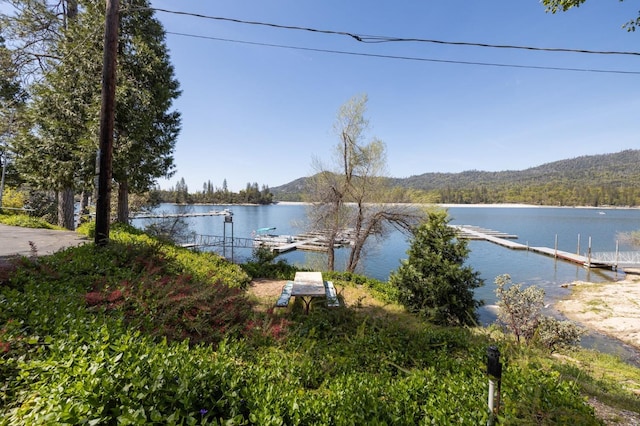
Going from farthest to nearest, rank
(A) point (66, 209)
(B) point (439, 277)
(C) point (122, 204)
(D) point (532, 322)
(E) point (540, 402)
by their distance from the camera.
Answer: (A) point (66, 209), (C) point (122, 204), (B) point (439, 277), (D) point (532, 322), (E) point (540, 402)

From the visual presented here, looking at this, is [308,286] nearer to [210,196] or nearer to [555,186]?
[210,196]

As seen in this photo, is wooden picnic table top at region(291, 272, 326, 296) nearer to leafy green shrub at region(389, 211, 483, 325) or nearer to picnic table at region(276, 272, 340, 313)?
picnic table at region(276, 272, 340, 313)

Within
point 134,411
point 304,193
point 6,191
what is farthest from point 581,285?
point 6,191

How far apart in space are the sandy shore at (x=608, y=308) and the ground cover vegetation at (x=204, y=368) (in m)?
10.9

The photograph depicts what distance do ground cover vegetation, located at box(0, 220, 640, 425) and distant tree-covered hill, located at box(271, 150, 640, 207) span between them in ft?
38.4

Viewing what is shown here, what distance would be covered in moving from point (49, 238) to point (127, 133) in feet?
13.4

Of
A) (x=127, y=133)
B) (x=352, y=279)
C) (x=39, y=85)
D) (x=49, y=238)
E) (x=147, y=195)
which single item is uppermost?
(x=39, y=85)

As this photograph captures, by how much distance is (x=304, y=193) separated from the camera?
1603cm

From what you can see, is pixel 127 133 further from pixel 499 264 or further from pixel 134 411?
pixel 499 264

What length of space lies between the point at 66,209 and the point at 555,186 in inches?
5954

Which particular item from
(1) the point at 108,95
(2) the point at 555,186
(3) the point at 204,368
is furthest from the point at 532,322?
(2) the point at 555,186

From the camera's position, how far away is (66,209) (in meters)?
12.6

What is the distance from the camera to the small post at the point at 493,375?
205 centimetres

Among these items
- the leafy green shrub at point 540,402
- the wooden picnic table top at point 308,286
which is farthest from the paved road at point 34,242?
the leafy green shrub at point 540,402
